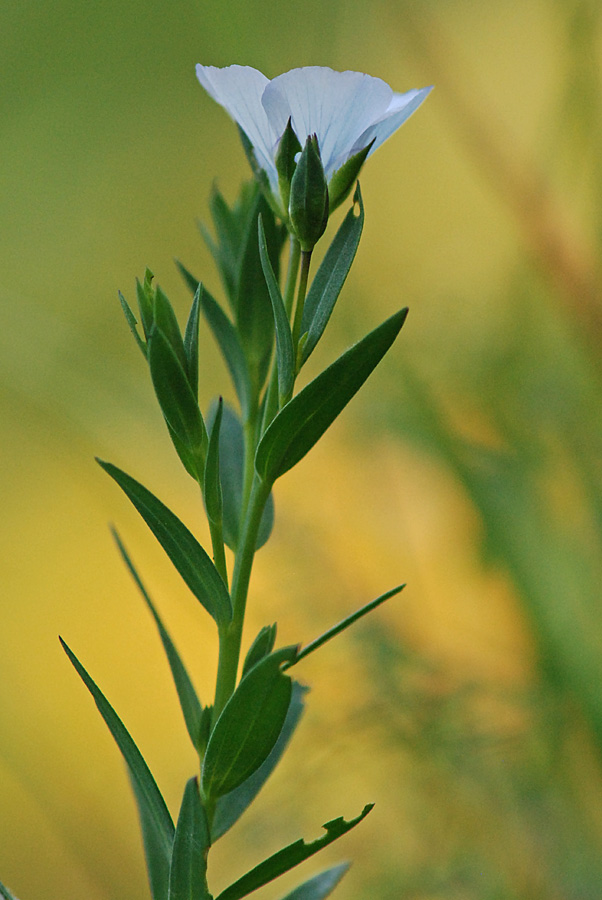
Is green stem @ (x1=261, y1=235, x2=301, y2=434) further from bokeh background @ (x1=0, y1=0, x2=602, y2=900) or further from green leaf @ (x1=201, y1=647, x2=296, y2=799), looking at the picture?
bokeh background @ (x1=0, y1=0, x2=602, y2=900)

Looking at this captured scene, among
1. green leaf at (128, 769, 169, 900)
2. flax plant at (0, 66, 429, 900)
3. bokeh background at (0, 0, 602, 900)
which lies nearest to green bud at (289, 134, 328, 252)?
flax plant at (0, 66, 429, 900)

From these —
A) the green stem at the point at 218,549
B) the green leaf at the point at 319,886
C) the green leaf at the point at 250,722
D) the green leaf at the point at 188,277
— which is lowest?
the green leaf at the point at 319,886

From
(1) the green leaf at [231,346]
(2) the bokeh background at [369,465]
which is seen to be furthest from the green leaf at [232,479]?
(2) the bokeh background at [369,465]

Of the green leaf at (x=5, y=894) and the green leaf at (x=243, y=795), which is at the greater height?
the green leaf at (x=5, y=894)

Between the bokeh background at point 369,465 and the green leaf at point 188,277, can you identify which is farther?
the bokeh background at point 369,465

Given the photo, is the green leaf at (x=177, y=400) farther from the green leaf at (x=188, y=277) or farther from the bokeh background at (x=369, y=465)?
the bokeh background at (x=369, y=465)

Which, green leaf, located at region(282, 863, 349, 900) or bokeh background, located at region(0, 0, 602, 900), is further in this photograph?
bokeh background, located at region(0, 0, 602, 900)

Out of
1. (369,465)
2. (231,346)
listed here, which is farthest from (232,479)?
(369,465)

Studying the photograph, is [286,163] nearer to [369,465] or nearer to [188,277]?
[188,277]
